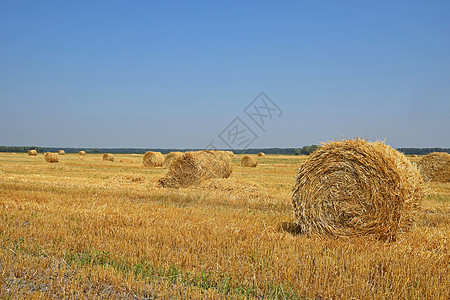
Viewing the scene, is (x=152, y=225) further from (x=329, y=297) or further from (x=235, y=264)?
(x=329, y=297)

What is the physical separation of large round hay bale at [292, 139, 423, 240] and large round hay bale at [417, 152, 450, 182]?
13812mm

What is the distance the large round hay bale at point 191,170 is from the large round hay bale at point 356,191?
7885 mm

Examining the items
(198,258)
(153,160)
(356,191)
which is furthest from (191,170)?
(153,160)

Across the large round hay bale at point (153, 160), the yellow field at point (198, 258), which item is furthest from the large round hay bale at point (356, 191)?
the large round hay bale at point (153, 160)

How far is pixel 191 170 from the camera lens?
15.3 m

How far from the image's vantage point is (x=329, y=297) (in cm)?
402

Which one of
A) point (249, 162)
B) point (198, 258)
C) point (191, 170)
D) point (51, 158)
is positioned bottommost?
point (198, 258)

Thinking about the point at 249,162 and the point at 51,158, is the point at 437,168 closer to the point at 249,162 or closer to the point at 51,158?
the point at 249,162

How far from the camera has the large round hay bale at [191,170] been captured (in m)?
15.2

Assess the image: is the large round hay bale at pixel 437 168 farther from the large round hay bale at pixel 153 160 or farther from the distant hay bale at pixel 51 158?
the distant hay bale at pixel 51 158

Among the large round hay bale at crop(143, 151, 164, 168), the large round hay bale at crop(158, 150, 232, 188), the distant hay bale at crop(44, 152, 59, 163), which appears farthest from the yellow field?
the distant hay bale at crop(44, 152, 59, 163)

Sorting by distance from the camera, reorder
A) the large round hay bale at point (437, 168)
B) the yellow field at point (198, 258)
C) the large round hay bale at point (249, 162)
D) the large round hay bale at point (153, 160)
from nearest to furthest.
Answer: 1. the yellow field at point (198, 258)
2. the large round hay bale at point (437, 168)
3. the large round hay bale at point (153, 160)
4. the large round hay bale at point (249, 162)

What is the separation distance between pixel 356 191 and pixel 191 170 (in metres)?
8.99

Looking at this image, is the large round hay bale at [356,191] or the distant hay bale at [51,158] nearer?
the large round hay bale at [356,191]
